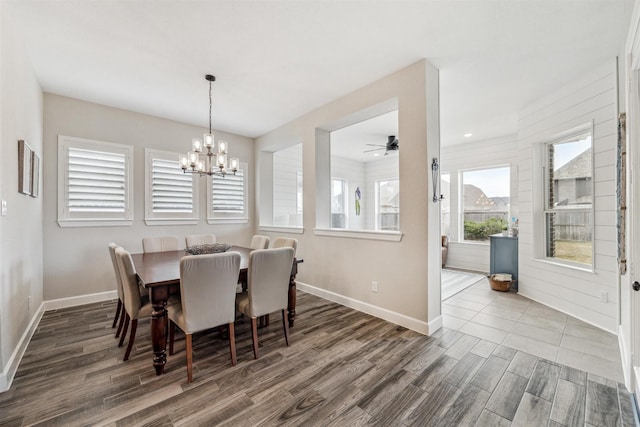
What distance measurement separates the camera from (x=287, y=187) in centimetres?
611

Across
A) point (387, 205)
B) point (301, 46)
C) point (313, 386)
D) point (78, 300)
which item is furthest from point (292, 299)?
point (387, 205)

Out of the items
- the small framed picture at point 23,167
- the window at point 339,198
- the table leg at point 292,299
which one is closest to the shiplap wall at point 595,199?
the table leg at point 292,299

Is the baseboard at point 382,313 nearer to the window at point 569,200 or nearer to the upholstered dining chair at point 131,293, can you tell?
the window at point 569,200

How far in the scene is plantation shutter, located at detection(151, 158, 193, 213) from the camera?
439 cm

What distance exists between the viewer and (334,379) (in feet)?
6.83

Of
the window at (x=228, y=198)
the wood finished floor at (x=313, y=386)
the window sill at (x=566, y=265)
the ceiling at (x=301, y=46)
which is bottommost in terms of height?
the wood finished floor at (x=313, y=386)

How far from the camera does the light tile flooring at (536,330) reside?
2342 mm

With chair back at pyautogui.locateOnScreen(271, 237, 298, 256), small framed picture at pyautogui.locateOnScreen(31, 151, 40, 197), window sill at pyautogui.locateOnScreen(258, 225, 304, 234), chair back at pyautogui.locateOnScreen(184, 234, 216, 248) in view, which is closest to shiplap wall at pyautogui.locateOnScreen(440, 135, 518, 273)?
window sill at pyautogui.locateOnScreen(258, 225, 304, 234)

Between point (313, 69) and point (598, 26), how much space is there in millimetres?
2584

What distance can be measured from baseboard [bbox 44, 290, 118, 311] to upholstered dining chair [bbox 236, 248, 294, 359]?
2.74 m

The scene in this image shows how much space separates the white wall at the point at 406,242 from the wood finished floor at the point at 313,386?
433mm

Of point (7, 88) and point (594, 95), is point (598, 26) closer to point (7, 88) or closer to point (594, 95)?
point (594, 95)

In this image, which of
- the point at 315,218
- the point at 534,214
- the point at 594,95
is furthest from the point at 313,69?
the point at 534,214

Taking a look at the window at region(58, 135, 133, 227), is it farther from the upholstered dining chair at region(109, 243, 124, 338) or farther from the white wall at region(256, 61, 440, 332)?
the white wall at region(256, 61, 440, 332)
